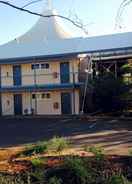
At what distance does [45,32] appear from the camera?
46.6 meters

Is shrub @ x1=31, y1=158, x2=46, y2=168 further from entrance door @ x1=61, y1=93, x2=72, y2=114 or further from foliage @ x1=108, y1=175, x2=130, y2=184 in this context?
entrance door @ x1=61, y1=93, x2=72, y2=114

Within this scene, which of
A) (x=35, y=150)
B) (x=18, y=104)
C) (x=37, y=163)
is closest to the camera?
(x=37, y=163)

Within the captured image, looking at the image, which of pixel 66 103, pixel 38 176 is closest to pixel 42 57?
pixel 66 103

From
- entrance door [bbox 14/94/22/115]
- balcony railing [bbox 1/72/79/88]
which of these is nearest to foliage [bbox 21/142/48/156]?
balcony railing [bbox 1/72/79/88]

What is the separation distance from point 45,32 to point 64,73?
10.6 meters

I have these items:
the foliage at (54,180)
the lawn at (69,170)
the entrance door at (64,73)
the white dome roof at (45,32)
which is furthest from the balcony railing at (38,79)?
the foliage at (54,180)

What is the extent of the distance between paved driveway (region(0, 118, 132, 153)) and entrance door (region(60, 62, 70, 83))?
4.86 metres

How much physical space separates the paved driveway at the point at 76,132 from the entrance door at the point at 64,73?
4.86m

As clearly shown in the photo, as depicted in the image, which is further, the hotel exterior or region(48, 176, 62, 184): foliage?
the hotel exterior

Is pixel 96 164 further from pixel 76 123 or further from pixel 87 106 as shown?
pixel 87 106

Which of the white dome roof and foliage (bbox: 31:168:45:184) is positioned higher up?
the white dome roof

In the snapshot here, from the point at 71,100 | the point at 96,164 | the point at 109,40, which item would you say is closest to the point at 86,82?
the point at 71,100

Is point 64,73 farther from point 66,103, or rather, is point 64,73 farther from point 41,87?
point 66,103

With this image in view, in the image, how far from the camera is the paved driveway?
67.5ft
